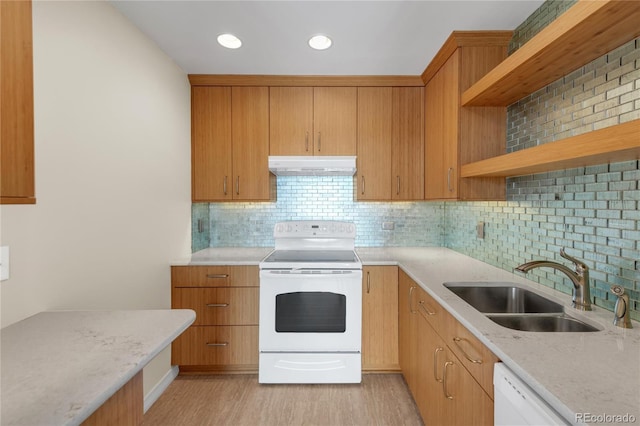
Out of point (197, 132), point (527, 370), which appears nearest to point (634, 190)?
point (527, 370)

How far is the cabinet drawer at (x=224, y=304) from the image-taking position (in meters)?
2.31

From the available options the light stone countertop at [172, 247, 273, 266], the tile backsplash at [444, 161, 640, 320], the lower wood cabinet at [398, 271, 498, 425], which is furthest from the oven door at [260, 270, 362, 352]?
the tile backsplash at [444, 161, 640, 320]

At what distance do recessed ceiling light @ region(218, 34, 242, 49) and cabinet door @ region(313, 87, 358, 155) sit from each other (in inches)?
30.0

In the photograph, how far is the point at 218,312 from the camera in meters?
2.31

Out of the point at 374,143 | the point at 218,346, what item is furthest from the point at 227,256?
the point at 374,143

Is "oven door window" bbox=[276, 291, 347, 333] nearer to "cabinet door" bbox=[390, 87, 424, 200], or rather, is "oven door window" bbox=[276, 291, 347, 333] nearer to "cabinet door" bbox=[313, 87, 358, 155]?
"cabinet door" bbox=[390, 87, 424, 200]

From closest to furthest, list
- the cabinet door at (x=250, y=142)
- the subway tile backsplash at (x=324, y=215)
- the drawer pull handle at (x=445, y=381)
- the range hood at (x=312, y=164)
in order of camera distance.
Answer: the drawer pull handle at (x=445, y=381), the range hood at (x=312, y=164), the cabinet door at (x=250, y=142), the subway tile backsplash at (x=324, y=215)

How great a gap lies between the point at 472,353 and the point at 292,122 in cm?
213

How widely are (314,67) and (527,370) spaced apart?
7.60 feet

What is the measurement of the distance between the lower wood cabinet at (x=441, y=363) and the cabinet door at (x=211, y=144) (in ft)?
5.55

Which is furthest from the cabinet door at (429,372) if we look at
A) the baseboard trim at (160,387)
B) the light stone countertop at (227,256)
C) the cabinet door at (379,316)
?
the baseboard trim at (160,387)

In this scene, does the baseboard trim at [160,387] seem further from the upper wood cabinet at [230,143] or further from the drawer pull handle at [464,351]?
the drawer pull handle at [464,351]

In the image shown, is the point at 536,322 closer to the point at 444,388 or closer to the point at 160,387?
the point at 444,388

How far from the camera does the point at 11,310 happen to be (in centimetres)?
110
